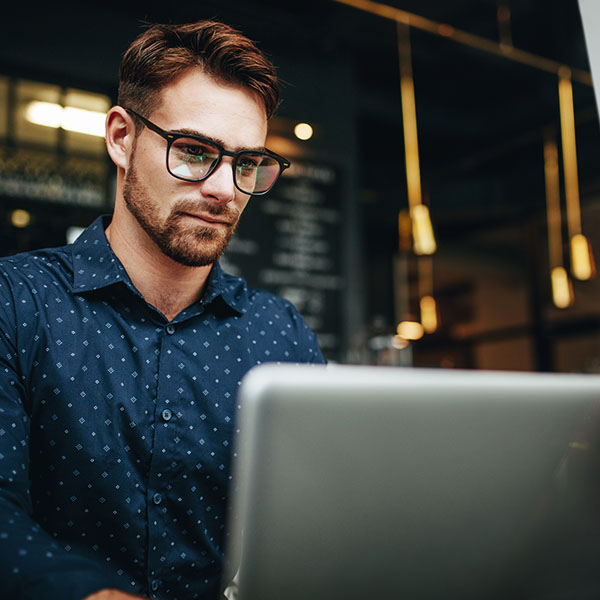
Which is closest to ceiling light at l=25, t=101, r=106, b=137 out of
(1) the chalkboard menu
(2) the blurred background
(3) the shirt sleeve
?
(2) the blurred background

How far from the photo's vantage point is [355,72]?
4.75 metres

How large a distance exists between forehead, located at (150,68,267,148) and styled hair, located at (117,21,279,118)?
16 millimetres

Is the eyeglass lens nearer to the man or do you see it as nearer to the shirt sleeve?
the man

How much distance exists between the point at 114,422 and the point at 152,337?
0.54ft

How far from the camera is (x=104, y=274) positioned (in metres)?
1.13

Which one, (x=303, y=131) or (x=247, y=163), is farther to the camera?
(x=303, y=131)

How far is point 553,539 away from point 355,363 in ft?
9.75

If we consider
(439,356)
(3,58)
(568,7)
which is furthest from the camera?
(439,356)

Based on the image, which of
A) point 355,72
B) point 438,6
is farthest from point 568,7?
point 355,72

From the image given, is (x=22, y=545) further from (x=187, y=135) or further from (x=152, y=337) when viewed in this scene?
(x=187, y=135)

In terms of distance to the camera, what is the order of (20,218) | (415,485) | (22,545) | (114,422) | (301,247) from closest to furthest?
(415,485), (22,545), (114,422), (20,218), (301,247)

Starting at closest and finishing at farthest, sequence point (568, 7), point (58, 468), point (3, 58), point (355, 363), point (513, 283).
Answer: point (58, 468), point (3, 58), point (355, 363), point (568, 7), point (513, 283)

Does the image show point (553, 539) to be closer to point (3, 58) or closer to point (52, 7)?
point (3, 58)

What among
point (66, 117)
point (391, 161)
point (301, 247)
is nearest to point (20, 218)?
point (66, 117)
